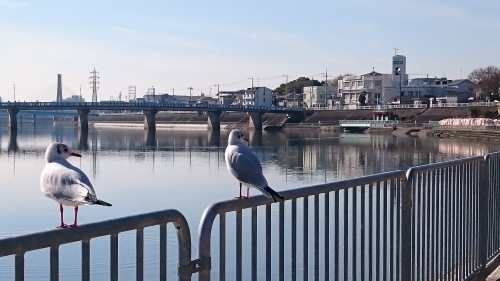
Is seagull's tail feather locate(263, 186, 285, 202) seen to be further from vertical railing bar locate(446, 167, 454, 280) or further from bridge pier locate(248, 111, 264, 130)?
bridge pier locate(248, 111, 264, 130)

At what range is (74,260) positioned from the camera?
12.2 metres

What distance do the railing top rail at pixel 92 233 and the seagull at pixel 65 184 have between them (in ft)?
0.53

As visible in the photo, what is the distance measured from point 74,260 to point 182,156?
32.7 m

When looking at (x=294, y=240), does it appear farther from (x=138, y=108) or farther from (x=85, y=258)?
(x=138, y=108)

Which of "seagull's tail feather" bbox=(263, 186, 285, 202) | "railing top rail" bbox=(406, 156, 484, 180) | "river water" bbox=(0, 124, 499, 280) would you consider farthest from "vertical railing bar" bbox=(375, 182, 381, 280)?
"river water" bbox=(0, 124, 499, 280)

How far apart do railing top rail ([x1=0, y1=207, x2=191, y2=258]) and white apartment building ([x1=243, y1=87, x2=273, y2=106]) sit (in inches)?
5451

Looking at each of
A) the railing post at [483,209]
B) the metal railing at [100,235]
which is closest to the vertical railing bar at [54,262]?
the metal railing at [100,235]

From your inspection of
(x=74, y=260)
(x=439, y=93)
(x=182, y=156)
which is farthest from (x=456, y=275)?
(x=439, y=93)

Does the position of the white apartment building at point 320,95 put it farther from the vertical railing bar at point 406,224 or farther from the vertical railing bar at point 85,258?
the vertical railing bar at point 85,258

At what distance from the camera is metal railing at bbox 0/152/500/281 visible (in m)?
2.78

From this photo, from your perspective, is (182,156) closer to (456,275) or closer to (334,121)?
(456,275)

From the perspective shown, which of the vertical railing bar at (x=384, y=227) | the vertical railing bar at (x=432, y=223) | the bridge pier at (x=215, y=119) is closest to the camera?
the vertical railing bar at (x=384, y=227)

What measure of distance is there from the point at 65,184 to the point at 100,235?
0.43 metres

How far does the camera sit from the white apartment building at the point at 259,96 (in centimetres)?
14277
